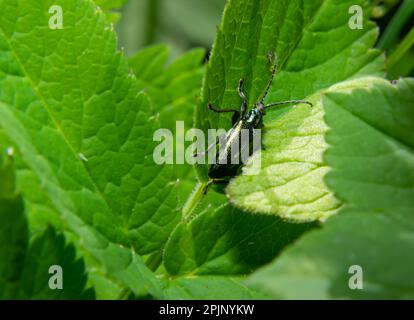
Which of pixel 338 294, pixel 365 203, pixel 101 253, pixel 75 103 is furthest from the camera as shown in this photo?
pixel 75 103

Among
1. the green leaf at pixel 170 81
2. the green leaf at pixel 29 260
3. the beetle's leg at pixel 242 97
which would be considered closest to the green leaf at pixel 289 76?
the beetle's leg at pixel 242 97

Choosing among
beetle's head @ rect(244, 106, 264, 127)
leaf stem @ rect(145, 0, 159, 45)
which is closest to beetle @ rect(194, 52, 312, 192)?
beetle's head @ rect(244, 106, 264, 127)

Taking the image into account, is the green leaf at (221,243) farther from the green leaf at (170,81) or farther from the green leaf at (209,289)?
the green leaf at (170,81)

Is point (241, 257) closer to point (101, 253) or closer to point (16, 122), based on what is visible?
point (101, 253)

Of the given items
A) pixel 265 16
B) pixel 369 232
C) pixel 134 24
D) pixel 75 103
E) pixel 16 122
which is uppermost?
pixel 134 24

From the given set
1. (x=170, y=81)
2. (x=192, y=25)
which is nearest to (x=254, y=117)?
(x=170, y=81)

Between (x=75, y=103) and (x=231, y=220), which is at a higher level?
(x=75, y=103)

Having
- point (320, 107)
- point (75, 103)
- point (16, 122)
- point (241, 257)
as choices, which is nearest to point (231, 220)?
point (241, 257)
